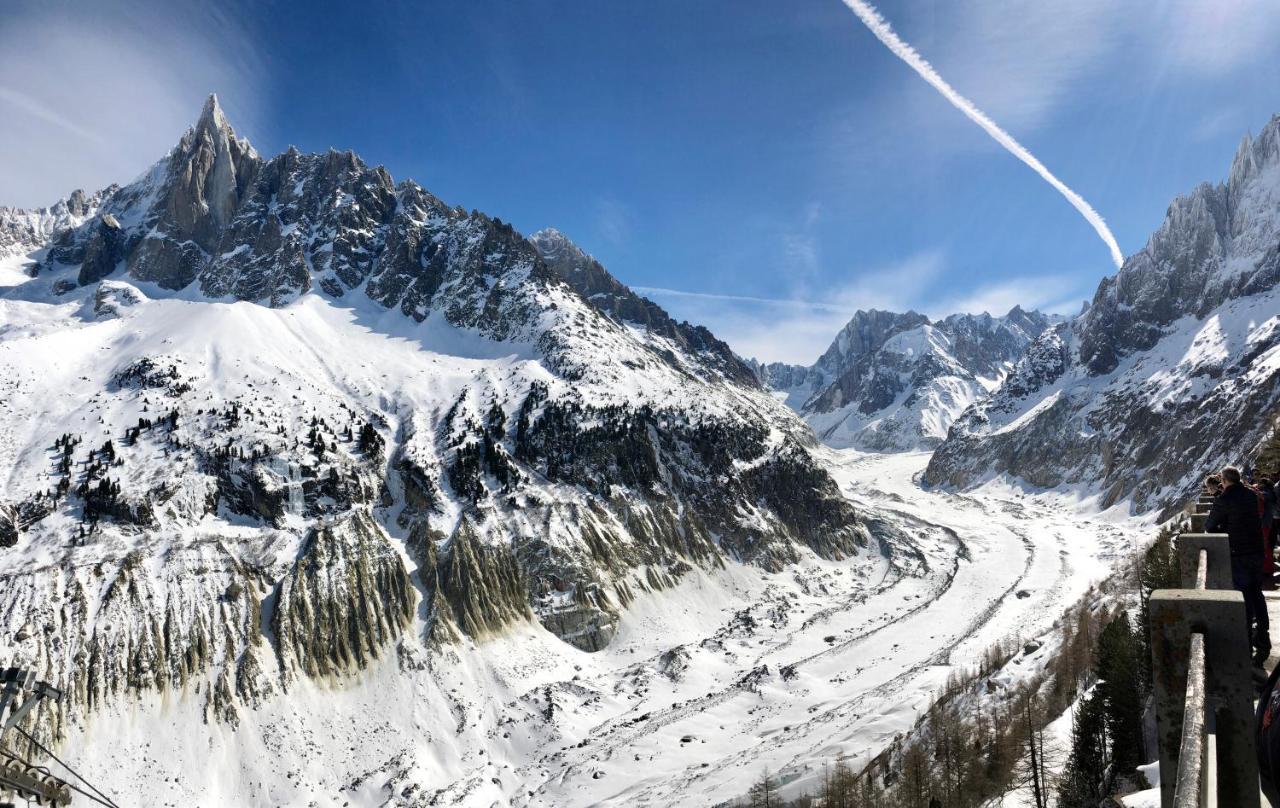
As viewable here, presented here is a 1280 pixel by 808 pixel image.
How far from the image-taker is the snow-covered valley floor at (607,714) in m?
64.6

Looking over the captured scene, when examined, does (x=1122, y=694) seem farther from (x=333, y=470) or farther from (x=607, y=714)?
(x=333, y=470)

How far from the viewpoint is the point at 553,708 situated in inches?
3095

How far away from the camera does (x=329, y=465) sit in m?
101

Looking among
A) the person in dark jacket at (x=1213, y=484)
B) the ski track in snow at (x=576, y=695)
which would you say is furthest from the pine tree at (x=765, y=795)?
the person in dark jacket at (x=1213, y=484)

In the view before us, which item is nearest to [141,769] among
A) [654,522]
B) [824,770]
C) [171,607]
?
[171,607]

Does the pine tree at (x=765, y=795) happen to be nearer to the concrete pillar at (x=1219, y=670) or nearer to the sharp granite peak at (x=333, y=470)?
the sharp granite peak at (x=333, y=470)

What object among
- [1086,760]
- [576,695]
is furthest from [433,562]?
[1086,760]

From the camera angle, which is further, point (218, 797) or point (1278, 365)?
point (1278, 365)

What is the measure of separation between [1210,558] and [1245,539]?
1.61 metres

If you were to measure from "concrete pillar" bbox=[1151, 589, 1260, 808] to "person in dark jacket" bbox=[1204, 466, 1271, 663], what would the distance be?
6.32 meters

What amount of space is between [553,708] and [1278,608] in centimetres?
7483

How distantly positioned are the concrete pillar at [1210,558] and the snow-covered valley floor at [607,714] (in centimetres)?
5333

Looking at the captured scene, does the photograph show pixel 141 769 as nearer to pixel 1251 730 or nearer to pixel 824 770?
pixel 824 770

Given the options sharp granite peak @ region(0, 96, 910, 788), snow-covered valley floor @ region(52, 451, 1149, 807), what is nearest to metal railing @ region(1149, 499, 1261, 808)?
sharp granite peak @ region(0, 96, 910, 788)
